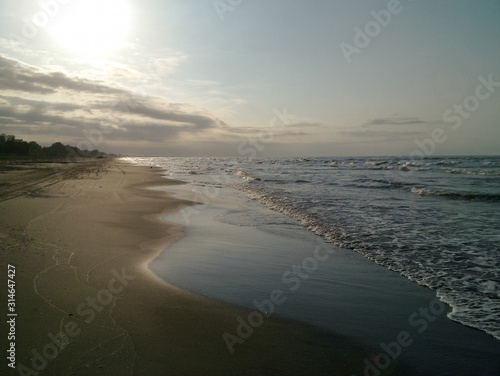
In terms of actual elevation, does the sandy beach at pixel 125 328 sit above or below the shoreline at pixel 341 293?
above

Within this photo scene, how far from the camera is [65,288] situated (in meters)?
4.69

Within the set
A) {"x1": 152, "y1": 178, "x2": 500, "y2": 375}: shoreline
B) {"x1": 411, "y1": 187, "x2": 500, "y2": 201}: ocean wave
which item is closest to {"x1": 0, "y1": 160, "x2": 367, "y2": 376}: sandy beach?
{"x1": 152, "y1": 178, "x2": 500, "y2": 375}: shoreline

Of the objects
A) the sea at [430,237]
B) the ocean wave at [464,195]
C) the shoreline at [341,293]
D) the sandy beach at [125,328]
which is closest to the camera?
the sandy beach at [125,328]

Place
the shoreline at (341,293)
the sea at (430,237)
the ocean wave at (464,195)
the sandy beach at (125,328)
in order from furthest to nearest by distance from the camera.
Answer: the ocean wave at (464,195) → the sea at (430,237) → the shoreline at (341,293) → the sandy beach at (125,328)

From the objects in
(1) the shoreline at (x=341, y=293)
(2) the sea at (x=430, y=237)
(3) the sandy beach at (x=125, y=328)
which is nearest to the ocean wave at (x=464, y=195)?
(2) the sea at (x=430, y=237)

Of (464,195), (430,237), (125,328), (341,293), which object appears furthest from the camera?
(464,195)

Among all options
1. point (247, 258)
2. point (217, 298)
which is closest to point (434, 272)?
point (247, 258)

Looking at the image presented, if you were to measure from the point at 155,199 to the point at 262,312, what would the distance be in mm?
13439

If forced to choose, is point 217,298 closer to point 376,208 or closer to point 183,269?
point 183,269

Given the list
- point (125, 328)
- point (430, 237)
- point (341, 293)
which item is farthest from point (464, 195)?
point (125, 328)

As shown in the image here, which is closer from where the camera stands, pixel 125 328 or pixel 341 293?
pixel 125 328

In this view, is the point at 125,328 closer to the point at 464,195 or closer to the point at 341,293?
the point at 341,293

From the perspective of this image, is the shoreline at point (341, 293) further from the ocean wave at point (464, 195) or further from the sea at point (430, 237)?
the ocean wave at point (464, 195)

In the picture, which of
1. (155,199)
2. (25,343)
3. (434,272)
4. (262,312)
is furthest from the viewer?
(155,199)
